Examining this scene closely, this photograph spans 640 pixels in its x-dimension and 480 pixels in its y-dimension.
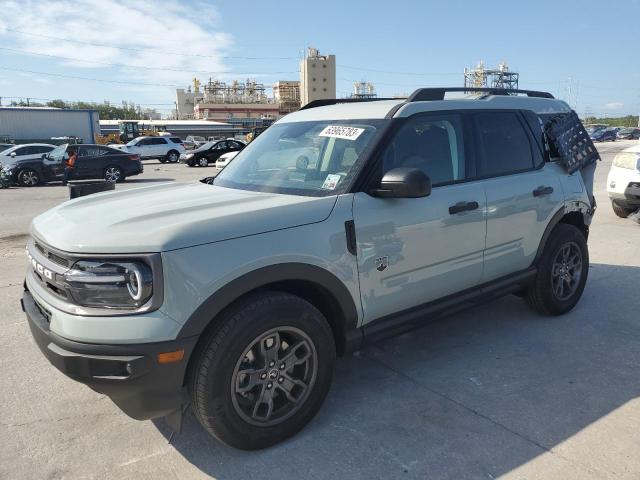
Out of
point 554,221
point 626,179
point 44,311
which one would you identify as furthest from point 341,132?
point 626,179

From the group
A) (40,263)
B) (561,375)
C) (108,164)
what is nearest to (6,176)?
(108,164)

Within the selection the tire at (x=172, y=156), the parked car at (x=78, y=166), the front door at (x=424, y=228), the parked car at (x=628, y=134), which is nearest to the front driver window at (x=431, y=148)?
the front door at (x=424, y=228)

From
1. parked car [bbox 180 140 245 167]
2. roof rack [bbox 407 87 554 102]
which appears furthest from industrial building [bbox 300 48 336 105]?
roof rack [bbox 407 87 554 102]

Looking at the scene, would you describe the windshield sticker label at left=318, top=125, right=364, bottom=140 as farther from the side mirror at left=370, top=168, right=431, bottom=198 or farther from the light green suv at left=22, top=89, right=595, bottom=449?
the side mirror at left=370, top=168, right=431, bottom=198

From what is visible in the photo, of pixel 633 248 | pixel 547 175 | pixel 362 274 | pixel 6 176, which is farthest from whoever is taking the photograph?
pixel 6 176

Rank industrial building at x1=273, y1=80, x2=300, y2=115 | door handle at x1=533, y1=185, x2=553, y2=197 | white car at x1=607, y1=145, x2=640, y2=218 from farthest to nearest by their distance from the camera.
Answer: industrial building at x1=273, y1=80, x2=300, y2=115, white car at x1=607, y1=145, x2=640, y2=218, door handle at x1=533, y1=185, x2=553, y2=197

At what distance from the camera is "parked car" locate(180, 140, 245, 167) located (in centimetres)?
2709

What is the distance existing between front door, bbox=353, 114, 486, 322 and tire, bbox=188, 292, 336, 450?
0.45 metres

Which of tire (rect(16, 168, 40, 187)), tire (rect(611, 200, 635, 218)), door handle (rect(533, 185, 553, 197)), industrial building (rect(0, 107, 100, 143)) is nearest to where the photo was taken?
door handle (rect(533, 185, 553, 197))

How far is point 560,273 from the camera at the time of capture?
4.55 meters

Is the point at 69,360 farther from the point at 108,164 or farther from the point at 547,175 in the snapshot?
the point at 108,164

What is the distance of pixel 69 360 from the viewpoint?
2.33 meters

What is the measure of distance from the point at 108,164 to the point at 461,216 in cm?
1820

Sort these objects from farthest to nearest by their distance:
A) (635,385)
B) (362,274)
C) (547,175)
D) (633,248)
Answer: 1. (633,248)
2. (547,175)
3. (635,385)
4. (362,274)
